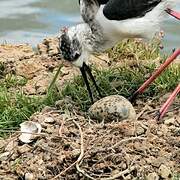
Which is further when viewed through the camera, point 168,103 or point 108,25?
point 108,25

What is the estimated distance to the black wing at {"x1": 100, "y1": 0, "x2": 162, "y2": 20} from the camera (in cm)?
712

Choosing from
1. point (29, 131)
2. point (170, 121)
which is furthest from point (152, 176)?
point (29, 131)

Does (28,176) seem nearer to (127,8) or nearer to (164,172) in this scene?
(164,172)

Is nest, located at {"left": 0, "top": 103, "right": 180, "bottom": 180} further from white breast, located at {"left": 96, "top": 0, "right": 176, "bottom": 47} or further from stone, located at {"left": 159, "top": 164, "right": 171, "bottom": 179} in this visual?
white breast, located at {"left": 96, "top": 0, "right": 176, "bottom": 47}

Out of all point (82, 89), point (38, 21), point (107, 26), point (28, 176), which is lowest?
point (38, 21)

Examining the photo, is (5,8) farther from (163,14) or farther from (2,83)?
(163,14)

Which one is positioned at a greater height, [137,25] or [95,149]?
[137,25]

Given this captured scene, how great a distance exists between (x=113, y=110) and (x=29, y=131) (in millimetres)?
780

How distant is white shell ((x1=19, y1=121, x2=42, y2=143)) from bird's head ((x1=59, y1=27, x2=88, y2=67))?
3.03 feet

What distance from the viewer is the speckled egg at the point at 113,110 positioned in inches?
261

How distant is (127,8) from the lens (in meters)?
7.13

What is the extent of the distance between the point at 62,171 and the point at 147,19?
1.97 m

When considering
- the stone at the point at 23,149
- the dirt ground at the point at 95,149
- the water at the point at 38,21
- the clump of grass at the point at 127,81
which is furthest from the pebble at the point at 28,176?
the water at the point at 38,21

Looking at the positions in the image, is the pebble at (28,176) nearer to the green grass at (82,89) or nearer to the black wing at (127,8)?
the green grass at (82,89)
